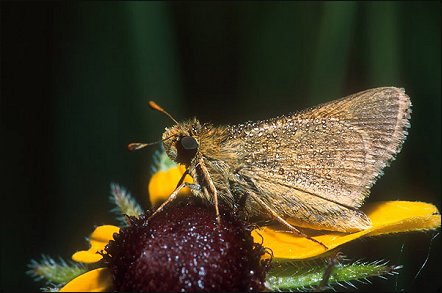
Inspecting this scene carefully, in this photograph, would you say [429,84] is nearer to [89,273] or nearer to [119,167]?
[119,167]

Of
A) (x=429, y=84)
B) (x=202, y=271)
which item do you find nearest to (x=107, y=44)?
(x=429, y=84)

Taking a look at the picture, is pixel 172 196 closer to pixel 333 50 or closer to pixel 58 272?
pixel 58 272

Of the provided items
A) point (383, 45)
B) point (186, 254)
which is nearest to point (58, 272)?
point (186, 254)

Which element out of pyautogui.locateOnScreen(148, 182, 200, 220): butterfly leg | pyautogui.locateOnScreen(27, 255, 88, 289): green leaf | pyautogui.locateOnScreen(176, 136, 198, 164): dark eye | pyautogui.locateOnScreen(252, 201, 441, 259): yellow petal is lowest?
pyautogui.locateOnScreen(27, 255, 88, 289): green leaf

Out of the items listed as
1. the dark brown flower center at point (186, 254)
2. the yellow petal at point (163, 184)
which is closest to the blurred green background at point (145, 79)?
the yellow petal at point (163, 184)

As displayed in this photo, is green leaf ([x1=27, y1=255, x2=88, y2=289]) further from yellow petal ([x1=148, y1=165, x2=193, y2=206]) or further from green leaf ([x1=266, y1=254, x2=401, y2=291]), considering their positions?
green leaf ([x1=266, y1=254, x2=401, y2=291])

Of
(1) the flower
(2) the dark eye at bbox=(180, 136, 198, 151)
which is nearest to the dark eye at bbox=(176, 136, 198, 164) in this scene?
(2) the dark eye at bbox=(180, 136, 198, 151)

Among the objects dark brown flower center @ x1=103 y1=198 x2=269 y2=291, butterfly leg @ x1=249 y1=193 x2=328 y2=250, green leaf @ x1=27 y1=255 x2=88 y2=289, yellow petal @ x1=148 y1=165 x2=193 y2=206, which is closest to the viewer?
dark brown flower center @ x1=103 y1=198 x2=269 y2=291
